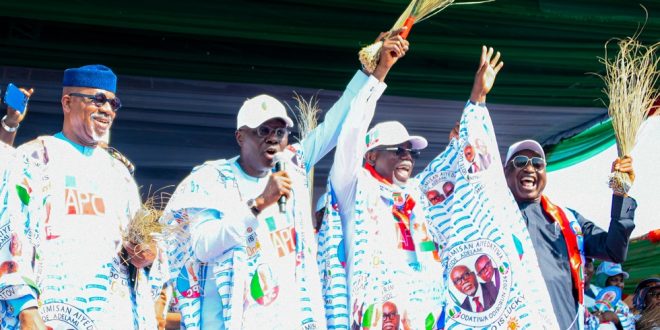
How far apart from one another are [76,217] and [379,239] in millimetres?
1538

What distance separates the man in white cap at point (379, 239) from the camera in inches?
221

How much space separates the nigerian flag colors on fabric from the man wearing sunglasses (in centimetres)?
21

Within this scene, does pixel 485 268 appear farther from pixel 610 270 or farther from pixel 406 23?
pixel 610 270

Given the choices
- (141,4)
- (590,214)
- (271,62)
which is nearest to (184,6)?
(141,4)

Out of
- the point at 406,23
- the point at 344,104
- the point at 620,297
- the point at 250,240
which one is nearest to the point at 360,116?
the point at 344,104

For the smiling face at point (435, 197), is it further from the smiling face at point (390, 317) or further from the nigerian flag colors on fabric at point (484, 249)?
the smiling face at point (390, 317)

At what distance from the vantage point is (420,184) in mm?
6262

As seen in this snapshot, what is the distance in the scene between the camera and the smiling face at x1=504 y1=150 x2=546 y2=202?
6.07m

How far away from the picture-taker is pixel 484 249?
575 centimetres

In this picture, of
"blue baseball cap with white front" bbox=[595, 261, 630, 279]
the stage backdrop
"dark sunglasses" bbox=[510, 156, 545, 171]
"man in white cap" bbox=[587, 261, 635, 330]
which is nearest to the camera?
"dark sunglasses" bbox=[510, 156, 545, 171]

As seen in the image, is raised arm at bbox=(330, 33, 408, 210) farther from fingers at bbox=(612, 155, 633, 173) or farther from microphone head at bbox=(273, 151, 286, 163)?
fingers at bbox=(612, 155, 633, 173)

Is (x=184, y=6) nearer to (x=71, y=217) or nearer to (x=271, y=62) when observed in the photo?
(x=271, y=62)

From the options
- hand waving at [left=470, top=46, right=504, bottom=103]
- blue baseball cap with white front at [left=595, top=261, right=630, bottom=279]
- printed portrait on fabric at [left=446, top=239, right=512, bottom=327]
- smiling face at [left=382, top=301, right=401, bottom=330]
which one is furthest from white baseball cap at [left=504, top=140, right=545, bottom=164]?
blue baseball cap with white front at [left=595, top=261, right=630, bottom=279]

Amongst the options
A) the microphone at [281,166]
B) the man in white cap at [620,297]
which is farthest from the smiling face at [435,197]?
the man in white cap at [620,297]
